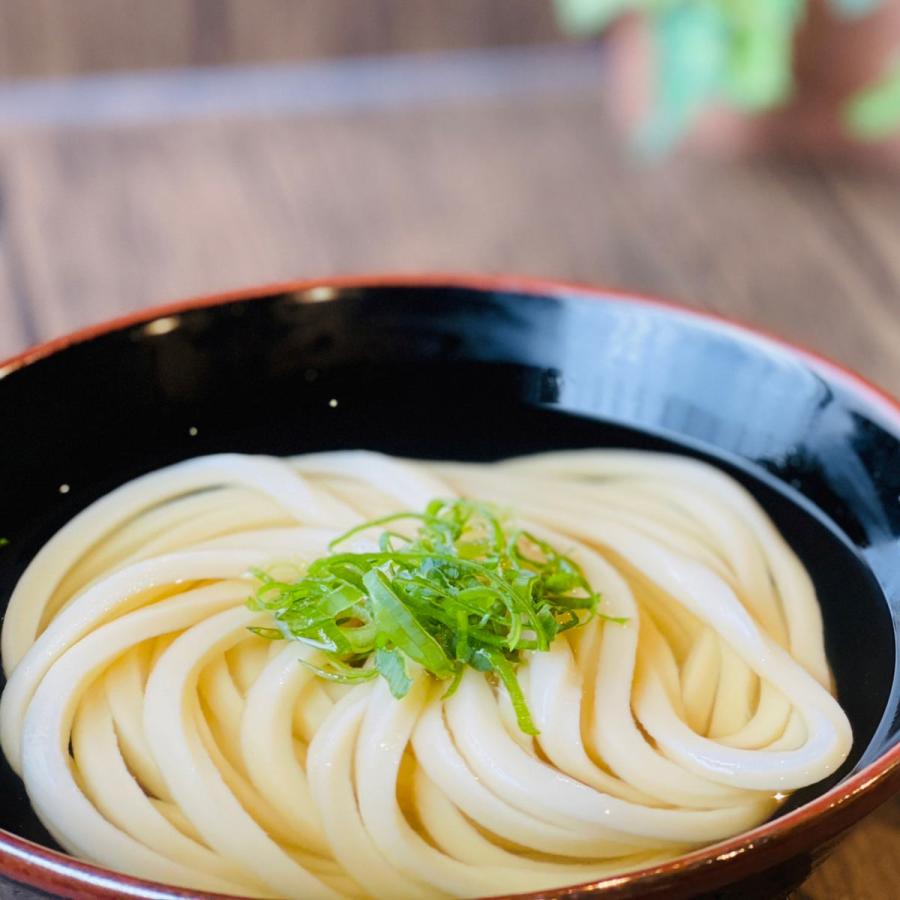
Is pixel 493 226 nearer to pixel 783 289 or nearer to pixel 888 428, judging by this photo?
pixel 783 289

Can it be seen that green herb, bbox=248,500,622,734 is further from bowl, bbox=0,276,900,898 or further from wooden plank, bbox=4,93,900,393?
wooden plank, bbox=4,93,900,393

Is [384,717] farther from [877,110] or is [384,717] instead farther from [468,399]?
[877,110]

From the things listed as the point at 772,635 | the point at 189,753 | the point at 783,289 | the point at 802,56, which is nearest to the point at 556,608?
the point at 772,635

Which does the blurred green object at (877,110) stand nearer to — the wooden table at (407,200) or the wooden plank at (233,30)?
the wooden table at (407,200)

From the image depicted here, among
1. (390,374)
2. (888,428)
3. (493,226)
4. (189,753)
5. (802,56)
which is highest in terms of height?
(802,56)

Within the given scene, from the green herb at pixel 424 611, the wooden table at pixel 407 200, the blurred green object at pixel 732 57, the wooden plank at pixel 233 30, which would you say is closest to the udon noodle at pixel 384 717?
the green herb at pixel 424 611

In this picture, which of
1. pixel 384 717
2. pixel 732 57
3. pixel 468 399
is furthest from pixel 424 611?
pixel 732 57
